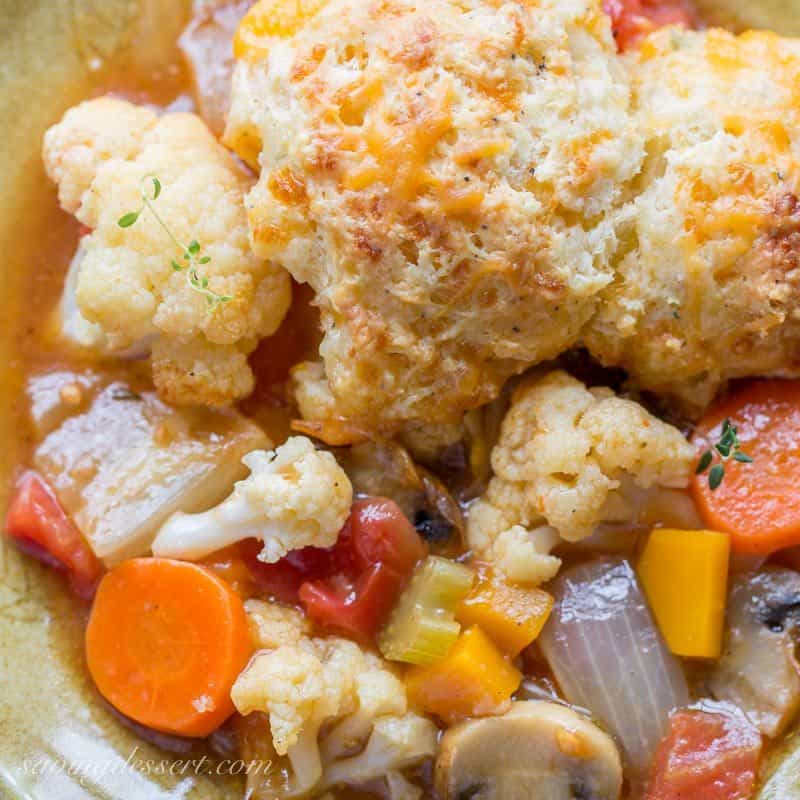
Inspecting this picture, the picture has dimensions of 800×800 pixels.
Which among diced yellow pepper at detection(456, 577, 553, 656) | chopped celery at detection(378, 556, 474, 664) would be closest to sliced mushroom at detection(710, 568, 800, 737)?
diced yellow pepper at detection(456, 577, 553, 656)

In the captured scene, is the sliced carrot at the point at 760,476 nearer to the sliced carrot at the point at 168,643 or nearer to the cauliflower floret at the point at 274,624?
the cauliflower floret at the point at 274,624

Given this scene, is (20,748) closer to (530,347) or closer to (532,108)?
(530,347)

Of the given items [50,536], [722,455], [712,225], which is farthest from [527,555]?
[50,536]

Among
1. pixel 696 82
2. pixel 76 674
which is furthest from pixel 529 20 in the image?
pixel 76 674

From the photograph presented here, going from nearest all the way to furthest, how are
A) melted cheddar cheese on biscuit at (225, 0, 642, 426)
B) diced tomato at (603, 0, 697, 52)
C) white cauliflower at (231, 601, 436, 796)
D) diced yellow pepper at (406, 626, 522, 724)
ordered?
melted cheddar cheese on biscuit at (225, 0, 642, 426) < white cauliflower at (231, 601, 436, 796) < diced yellow pepper at (406, 626, 522, 724) < diced tomato at (603, 0, 697, 52)

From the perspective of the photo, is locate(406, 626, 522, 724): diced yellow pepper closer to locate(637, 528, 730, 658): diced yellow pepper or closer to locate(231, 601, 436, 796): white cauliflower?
locate(231, 601, 436, 796): white cauliflower

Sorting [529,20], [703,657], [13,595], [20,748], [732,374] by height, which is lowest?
[20,748]
